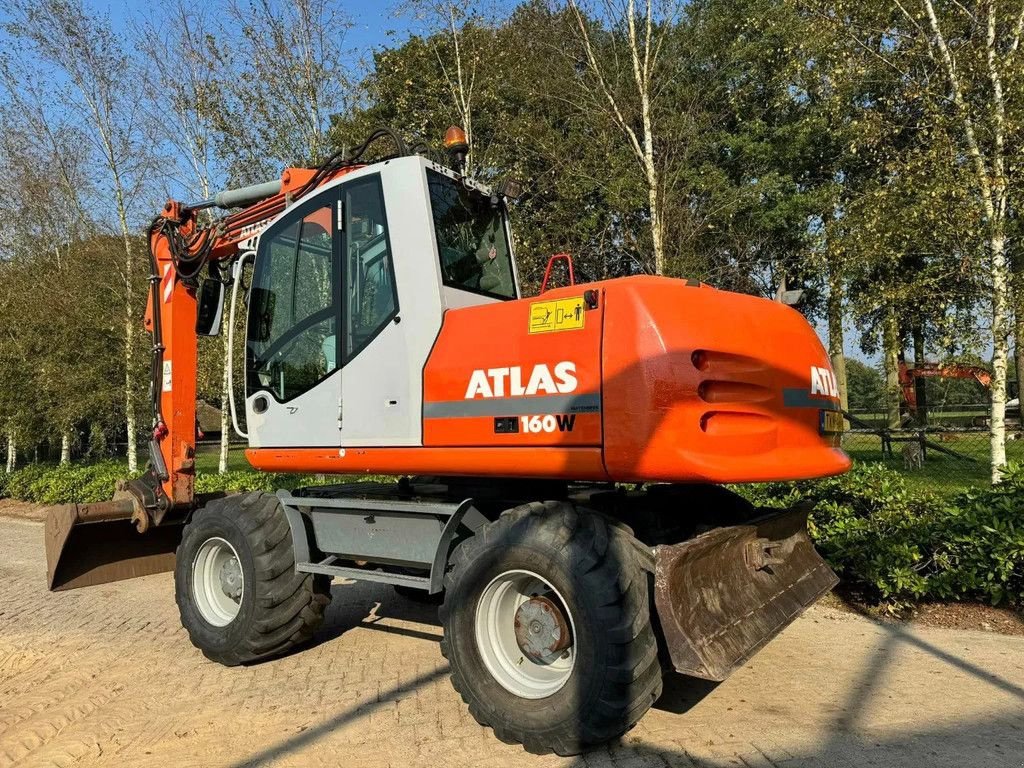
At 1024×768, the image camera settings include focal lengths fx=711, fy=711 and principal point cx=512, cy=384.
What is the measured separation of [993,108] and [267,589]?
988 centimetres

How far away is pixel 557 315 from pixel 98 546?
4.49 meters

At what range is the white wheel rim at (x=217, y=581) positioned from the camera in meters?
5.06

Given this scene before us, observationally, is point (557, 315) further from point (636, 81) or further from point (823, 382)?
point (636, 81)

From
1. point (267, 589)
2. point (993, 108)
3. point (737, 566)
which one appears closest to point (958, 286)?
point (993, 108)

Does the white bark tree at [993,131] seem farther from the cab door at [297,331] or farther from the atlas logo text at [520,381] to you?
the cab door at [297,331]

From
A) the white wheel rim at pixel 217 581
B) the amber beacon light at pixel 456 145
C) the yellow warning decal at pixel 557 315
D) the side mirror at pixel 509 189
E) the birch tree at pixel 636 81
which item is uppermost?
the birch tree at pixel 636 81

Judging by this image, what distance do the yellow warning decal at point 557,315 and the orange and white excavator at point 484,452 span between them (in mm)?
13

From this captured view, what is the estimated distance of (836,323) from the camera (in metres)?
18.1

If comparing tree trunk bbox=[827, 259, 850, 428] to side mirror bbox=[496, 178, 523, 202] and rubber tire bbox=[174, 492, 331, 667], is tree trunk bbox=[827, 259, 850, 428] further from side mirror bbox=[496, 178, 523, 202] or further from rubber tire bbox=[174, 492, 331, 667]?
rubber tire bbox=[174, 492, 331, 667]

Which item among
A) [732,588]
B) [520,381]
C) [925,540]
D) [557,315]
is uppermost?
[557,315]

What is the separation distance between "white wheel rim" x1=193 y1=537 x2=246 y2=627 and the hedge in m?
4.10

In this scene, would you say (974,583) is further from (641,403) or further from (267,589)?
(267,589)

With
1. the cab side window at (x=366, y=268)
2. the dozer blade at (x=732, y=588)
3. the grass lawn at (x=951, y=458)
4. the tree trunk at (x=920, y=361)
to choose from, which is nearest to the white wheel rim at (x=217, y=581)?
the cab side window at (x=366, y=268)

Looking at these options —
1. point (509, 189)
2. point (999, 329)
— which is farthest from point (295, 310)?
point (999, 329)
